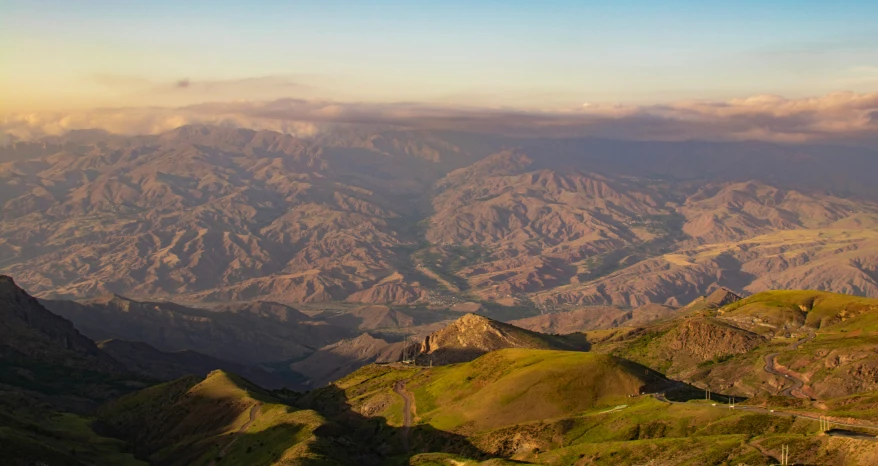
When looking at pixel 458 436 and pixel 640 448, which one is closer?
pixel 640 448

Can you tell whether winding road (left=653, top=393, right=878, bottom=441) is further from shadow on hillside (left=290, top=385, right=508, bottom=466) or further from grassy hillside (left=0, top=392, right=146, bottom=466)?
grassy hillside (left=0, top=392, right=146, bottom=466)

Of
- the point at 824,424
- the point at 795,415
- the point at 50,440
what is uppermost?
the point at 824,424

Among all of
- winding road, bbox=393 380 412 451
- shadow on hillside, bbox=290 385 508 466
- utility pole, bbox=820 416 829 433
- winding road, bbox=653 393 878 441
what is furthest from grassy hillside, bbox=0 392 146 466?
utility pole, bbox=820 416 829 433

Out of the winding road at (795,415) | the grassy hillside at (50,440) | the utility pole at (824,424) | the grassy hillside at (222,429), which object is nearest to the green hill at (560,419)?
the utility pole at (824,424)

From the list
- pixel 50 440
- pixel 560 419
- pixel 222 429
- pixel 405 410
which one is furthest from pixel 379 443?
pixel 50 440

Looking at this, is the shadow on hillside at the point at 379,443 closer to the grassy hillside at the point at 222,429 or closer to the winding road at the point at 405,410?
the winding road at the point at 405,410

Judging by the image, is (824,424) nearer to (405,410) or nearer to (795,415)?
(795,415)

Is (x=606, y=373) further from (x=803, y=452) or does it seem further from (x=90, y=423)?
(x=90, y=423)

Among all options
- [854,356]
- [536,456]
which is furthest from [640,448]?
[854,356]
